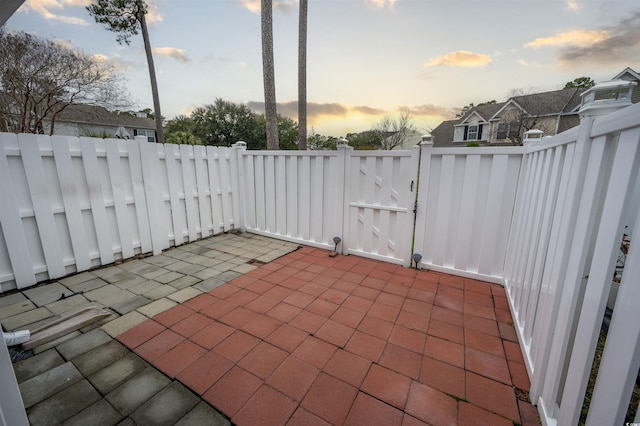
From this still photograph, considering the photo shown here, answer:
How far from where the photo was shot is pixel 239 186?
4648 millimetres

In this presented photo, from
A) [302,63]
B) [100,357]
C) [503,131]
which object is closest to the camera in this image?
[100,357]

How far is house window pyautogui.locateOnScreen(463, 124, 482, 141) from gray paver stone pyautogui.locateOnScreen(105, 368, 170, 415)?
76.4ft

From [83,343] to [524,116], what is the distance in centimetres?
2175

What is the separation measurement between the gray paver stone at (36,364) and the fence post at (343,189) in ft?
9.62

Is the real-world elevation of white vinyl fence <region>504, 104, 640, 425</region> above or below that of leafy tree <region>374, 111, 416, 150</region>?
below

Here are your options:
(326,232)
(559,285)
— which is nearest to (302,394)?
(559,285)

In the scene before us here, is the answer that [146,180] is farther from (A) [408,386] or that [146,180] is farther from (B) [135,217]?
(A) [408,386]

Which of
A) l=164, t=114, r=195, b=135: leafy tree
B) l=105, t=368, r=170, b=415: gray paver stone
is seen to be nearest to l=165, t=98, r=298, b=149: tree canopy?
l=164, t=114, r=195, b=135: leafy tree

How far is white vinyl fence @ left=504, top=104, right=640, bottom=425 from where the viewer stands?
2.30 ft

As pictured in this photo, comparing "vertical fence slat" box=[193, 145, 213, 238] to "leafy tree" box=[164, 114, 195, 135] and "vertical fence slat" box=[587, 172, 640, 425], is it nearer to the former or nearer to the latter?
"vertical fence slat" box=[587, 172, 640, 425]

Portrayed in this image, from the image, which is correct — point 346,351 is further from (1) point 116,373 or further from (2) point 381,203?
(2) point 381,203

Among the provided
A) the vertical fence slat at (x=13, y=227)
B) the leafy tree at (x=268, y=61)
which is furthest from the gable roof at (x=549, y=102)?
the vertical fence slat at (x=13, y=227)

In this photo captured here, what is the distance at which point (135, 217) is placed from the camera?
3.42 m

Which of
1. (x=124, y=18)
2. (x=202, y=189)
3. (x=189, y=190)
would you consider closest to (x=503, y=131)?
(x=202, y=189)
